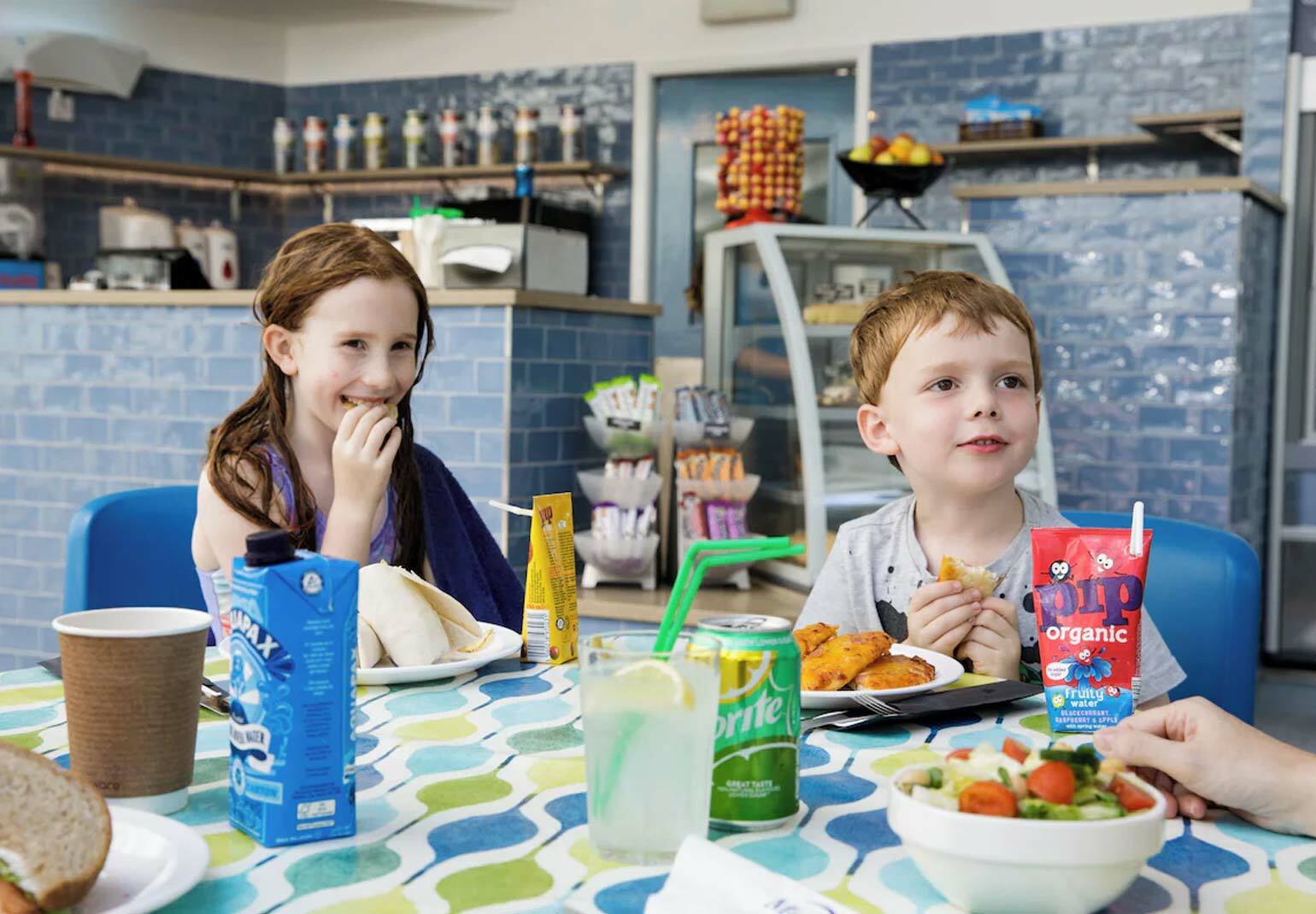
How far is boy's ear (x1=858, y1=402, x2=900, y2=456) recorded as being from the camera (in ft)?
5.80

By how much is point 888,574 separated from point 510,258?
228cm

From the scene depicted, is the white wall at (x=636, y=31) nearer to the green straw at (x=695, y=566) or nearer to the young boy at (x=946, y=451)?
the young boy at (x=946, y=451)

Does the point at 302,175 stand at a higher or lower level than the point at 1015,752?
higher

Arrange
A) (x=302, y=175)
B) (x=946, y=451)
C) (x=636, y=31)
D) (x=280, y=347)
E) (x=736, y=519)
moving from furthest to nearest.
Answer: (x=302, y=175), (x=636, y=31), (x=736, y=519), (x=280, y=347), (x=946, y=451)

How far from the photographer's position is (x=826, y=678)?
122cm

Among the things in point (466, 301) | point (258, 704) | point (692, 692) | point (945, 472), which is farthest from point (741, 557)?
point (466, 301)

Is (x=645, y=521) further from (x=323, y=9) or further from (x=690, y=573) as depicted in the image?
(x=323, y=9)

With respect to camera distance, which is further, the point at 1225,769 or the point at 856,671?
the point at 856,671

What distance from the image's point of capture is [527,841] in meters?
0.88

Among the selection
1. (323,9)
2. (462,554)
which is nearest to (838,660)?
(462,554)

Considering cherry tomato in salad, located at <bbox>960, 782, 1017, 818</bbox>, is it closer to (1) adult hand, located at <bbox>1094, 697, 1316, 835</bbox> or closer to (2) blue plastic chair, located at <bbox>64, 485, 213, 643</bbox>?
(1) adult hand, located at <bbox>1094, 697, 1316, 835</bbox>

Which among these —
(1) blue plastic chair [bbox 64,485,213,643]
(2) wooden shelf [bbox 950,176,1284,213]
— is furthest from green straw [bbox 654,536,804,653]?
(2) wooden shelf [bbox 950,176,1284,213]

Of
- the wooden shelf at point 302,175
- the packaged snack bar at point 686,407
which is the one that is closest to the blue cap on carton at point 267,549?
the packaged snack bar at point 686,407

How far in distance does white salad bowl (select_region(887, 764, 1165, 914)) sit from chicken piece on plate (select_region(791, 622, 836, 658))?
0.54 meters
